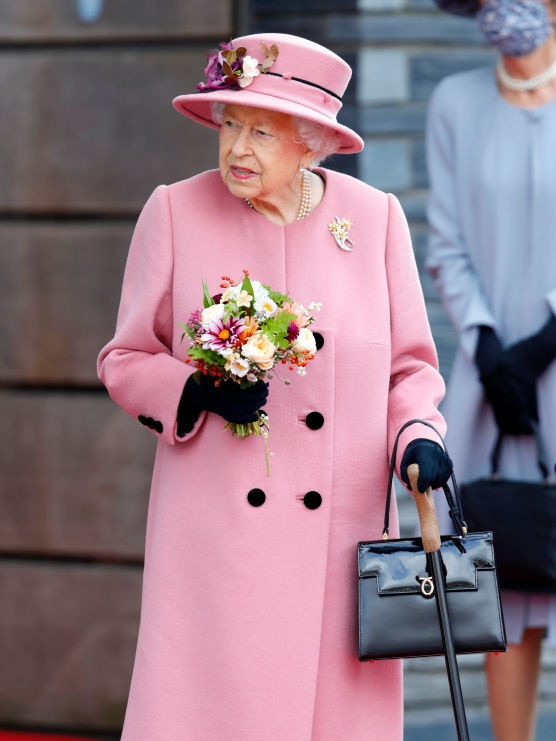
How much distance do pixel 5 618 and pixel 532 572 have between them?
6.46ft

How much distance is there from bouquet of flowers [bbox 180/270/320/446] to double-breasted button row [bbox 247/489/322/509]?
29cm

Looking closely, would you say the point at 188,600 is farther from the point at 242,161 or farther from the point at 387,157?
the point at 387,157

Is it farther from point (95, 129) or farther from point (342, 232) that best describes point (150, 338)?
point (95, 129)

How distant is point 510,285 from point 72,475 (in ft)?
5.51

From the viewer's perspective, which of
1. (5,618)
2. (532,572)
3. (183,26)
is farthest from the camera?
(5,618)

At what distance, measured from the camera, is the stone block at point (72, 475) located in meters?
5.05

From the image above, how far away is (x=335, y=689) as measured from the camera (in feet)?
9.99

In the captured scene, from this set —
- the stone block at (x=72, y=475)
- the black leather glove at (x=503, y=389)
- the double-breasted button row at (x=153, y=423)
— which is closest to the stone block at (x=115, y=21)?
the stone block at (x=72, y=475)

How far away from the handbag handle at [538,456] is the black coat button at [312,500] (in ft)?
4.54

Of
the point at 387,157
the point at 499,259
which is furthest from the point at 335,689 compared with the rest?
the point at 387,157

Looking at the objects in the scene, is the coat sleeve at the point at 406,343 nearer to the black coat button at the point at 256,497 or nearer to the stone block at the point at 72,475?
the black coat button at the point at 256,497

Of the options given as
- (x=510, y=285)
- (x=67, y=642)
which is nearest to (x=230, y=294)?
(x=510, y=285)

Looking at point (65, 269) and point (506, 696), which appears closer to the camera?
point (506, 696)

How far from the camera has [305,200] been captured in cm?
316
